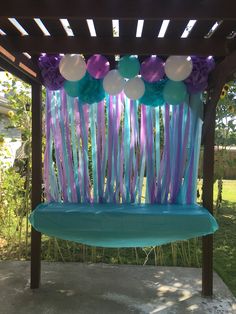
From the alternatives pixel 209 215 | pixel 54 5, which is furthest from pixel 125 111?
pixel 54 5

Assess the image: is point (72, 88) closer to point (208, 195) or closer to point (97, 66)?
point (97, 66)

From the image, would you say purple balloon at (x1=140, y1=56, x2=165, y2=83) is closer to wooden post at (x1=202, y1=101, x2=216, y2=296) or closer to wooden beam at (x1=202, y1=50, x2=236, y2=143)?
wooden beam at (x1=202, y1=50, x2=236, y2=143)

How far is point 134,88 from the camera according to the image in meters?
2.81

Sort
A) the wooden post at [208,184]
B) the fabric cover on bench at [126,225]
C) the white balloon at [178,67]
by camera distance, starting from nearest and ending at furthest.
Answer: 1. the white balloon at [178,67]
2. the fabric cover on bench at [126,225]
3. the wooden post at [208,184]

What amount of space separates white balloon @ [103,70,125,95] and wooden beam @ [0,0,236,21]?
1008mm

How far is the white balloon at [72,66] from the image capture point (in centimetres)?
267

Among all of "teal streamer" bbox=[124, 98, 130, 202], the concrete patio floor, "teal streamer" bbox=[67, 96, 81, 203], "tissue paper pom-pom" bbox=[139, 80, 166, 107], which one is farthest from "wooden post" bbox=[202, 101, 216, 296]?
"teal streamer" bbox=[67, 96, 81, 203]

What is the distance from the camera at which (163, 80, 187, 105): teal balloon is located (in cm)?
283

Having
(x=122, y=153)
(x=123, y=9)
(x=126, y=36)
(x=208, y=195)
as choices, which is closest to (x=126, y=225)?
(x=122, y=153)

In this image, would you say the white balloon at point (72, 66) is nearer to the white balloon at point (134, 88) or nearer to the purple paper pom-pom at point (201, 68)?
the white balloon at point (134, 88)

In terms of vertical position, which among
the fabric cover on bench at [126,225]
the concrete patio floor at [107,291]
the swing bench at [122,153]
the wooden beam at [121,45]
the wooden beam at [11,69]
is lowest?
the concrete patio floor at [107,291]

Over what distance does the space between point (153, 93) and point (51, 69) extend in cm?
89

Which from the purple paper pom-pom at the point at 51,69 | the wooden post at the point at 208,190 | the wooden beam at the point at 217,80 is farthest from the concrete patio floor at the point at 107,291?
the purple paper pom-pom at the point at 51,69

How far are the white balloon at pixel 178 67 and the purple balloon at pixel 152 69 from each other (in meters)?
0.10
